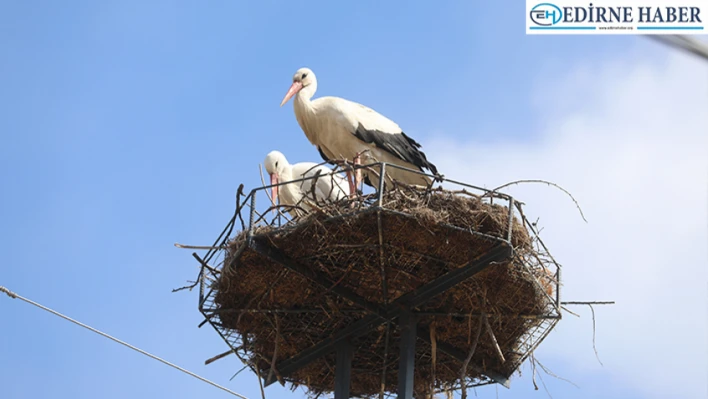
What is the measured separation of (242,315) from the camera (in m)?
6.79

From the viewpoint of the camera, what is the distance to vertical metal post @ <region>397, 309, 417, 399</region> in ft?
20.4

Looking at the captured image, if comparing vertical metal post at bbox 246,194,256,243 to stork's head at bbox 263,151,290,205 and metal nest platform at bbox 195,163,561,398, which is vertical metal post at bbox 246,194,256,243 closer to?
metal nest platform at bbox 195,163,561,398

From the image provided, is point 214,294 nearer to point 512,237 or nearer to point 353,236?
point 353,236

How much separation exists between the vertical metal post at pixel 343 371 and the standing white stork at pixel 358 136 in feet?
6.38

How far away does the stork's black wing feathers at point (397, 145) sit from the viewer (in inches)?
331

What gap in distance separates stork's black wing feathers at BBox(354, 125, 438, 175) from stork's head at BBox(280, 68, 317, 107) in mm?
963

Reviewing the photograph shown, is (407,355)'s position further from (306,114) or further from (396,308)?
(306,114)

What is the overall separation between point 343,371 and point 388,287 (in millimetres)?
745

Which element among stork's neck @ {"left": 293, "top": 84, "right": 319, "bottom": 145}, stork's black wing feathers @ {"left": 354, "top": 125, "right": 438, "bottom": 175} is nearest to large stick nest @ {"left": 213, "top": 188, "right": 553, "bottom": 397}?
stork's black wing feathers @ {"left": 354, "top": 125, "right": 438, "bottom": 175}

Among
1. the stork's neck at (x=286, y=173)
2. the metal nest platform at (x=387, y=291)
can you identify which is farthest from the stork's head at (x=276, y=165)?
the metal nest platform at (x=387, y=291)

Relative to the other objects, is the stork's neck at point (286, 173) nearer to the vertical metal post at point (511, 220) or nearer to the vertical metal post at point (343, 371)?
the vertical metal post at point (343, 371)

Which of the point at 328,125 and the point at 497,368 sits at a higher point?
the point at 328,125

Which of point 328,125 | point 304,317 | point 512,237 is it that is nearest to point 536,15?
point 328,125

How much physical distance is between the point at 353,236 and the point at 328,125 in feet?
9.06
